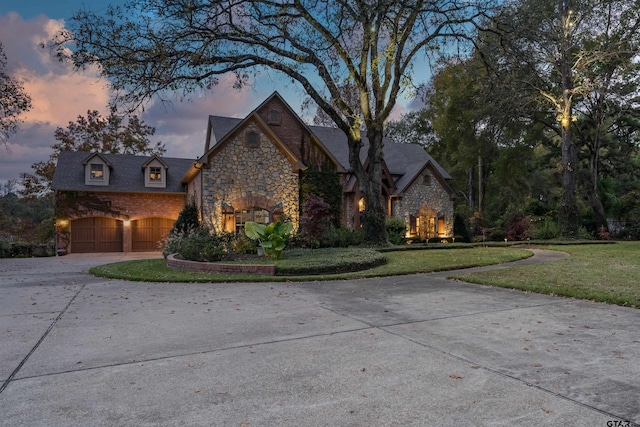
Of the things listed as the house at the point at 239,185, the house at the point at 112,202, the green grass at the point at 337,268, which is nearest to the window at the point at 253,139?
the house at the point at 239,185

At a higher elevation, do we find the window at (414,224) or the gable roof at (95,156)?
the gable roof at (95,156)

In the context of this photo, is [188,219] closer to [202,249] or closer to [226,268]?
[202,249]

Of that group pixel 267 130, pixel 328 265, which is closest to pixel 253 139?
pixel 267 130

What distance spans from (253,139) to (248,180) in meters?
2.07

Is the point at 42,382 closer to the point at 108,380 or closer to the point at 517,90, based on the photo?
the point at 108,380

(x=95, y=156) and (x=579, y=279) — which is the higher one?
(x=95, y=156)

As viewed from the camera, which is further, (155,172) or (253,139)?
(155,172)

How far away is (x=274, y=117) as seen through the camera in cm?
2247

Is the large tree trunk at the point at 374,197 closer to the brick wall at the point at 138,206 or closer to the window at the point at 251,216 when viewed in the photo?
the window at the point at 251,216

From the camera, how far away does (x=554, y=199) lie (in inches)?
1127

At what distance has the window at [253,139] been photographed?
785 inches

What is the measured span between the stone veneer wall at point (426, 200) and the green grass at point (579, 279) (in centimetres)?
1307

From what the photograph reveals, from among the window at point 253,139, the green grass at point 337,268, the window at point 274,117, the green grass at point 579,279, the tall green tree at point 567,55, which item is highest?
the tall green tree at point 567,55

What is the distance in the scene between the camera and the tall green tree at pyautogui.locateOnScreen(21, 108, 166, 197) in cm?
2962
